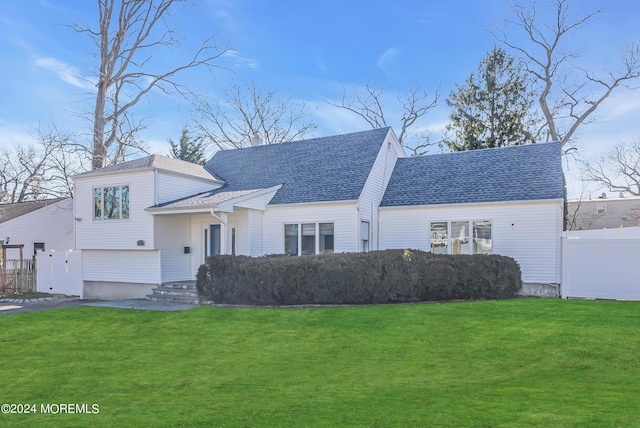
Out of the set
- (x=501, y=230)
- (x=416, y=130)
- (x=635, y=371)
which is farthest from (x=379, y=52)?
(x=635, y=371)

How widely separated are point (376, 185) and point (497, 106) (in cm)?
1724

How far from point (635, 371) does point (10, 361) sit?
10056mm

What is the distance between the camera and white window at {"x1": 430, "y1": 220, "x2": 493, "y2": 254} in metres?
15.1

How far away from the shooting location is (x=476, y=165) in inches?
681

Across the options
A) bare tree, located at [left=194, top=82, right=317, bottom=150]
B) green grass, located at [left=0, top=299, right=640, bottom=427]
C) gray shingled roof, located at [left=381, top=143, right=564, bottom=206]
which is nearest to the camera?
green grass, located at [left=0, top=299, right=640, bottom=427]

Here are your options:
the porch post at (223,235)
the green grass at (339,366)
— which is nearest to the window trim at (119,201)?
the porch post at (223,235)

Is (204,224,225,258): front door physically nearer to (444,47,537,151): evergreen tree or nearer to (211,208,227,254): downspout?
(211,208,227,254): downspout

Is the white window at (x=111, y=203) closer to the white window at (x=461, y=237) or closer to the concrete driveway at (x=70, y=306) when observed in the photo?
the concrete driveway at (x=70, y=306)

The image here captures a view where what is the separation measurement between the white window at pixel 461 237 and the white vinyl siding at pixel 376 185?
217cm

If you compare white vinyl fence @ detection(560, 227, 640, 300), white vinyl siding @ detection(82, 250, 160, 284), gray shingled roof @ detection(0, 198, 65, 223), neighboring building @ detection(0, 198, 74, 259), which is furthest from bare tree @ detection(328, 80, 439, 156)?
white vinyl siding @ detection(82, 250, 160, 284)

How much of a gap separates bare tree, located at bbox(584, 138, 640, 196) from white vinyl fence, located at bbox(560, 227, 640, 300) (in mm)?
24908

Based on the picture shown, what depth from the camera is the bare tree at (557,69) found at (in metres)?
28.3

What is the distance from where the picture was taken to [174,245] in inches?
650

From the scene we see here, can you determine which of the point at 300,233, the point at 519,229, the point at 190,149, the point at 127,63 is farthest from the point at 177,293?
the point at 190,149
